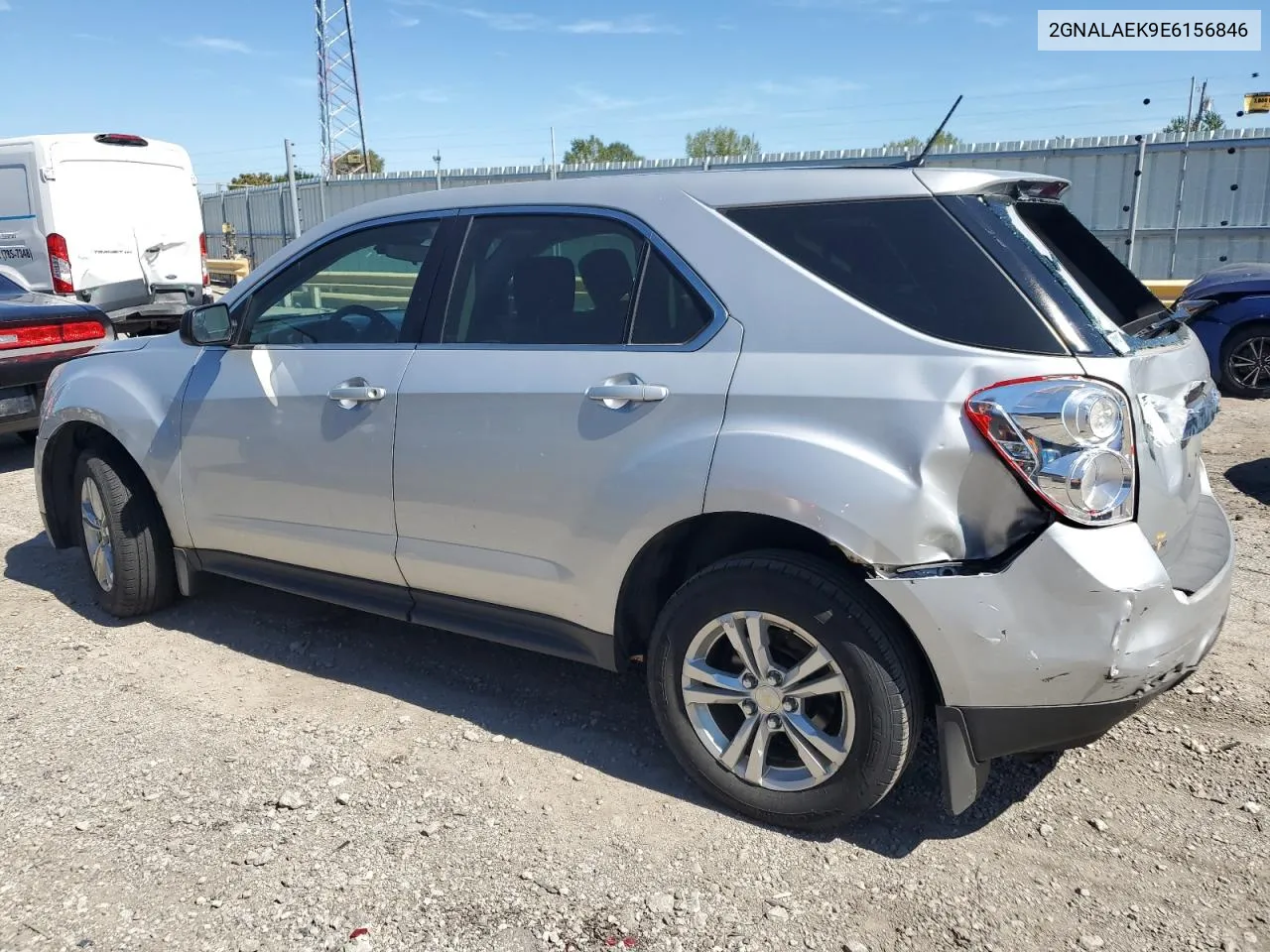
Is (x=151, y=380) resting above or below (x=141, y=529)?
above

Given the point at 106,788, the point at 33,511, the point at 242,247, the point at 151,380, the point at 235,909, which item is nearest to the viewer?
the point at 235,909

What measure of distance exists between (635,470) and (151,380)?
2434 millimetres

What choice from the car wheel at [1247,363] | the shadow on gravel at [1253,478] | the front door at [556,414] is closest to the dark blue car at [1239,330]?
the car wheel at [1247,363]

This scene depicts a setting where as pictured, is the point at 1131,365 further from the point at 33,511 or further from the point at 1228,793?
the point at 33,511

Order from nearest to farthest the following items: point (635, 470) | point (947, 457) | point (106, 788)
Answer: point (947, 457) < point (635, 470) < point (106, 788)

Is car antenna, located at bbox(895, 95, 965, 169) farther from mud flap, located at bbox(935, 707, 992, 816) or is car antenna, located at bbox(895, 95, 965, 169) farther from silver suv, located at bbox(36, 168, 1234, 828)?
mud flap, located at bbox(935, 707, 992, 816)

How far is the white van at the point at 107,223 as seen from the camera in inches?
483

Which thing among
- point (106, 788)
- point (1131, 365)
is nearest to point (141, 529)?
point (106, 788)

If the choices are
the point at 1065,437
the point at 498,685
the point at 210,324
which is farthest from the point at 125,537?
the point at 1065,437

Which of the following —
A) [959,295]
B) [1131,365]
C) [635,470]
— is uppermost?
[959,295]

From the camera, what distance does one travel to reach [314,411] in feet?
12.1

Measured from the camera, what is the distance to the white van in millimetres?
12273

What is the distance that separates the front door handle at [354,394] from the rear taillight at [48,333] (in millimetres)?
4922

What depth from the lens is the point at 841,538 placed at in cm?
259
